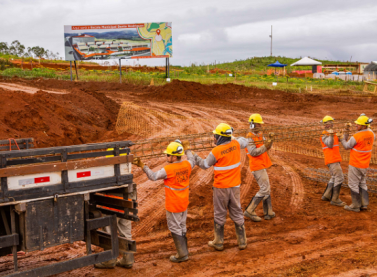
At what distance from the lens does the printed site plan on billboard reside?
34719 mm

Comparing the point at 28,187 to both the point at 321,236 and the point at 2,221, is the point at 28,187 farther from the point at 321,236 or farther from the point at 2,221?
the point at 321,236

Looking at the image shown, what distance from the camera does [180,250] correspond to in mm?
6750

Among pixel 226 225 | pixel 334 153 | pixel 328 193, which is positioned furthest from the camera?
pixel 328 193

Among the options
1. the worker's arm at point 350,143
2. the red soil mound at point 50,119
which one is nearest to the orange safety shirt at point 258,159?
the worker's arm at point 350,143

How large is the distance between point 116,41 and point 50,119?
65.8 feet

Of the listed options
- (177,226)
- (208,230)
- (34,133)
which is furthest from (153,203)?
(34,133)

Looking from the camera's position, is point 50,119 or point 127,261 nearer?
point 127,261

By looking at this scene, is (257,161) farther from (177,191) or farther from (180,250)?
(180,250)

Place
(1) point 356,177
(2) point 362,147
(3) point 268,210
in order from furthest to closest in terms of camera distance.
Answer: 1. (1) point 356,177
2. (2) point 362,147
3. (3) point 268,210

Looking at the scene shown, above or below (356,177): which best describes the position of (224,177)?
above

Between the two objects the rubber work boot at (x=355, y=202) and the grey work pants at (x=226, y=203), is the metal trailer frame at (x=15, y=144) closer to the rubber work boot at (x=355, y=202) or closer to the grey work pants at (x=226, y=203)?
the grey work pants at (x=226, y=203)

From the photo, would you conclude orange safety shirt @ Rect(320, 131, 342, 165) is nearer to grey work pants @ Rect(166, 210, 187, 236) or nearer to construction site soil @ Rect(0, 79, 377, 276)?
construction site soil @ Rect(0, 79, 377, 276)

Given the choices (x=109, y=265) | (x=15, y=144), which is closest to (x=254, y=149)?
(x=109, y=265)

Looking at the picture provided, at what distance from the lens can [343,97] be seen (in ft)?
98.4
